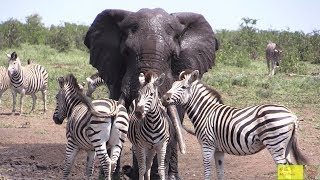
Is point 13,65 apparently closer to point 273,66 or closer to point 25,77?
point 25,77

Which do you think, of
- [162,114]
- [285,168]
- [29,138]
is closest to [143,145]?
[162,114]

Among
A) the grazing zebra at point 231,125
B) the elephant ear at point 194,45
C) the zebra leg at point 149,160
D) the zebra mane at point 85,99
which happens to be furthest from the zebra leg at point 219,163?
the elephant ear at point 194,45

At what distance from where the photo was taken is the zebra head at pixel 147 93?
292 inches

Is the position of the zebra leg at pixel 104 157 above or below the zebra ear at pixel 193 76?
below

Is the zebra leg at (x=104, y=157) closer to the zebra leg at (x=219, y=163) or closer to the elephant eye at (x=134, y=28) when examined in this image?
the zebra leg at (x=219, y=163)

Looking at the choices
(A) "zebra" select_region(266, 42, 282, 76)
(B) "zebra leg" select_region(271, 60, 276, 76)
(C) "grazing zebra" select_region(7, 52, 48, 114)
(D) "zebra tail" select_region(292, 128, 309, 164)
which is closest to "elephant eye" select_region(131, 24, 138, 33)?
(D) "zebra tail" select_region(292, 128, 309, 164)

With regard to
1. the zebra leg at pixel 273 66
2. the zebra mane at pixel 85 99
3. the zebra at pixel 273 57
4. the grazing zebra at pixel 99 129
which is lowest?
the grazing zebra at pixel 99 129

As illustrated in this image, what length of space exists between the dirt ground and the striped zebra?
1.51 metres

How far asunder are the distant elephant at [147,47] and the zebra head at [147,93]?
65 cm

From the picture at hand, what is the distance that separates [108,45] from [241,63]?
606 inches

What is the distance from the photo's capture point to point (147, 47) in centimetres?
841

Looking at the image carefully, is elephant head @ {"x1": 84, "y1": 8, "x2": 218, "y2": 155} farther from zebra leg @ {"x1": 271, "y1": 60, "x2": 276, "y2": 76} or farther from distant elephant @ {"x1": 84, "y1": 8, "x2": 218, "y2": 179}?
zebra leg @ {"x1": 271, "y1": 60, "x2": 276, "y2": 76}

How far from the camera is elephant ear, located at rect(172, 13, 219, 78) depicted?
9125 mm

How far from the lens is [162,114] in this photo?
803 cm
